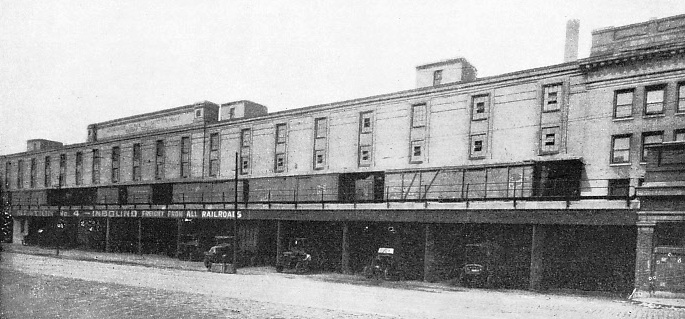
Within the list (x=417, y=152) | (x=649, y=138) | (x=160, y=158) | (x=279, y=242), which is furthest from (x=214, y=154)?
(x=649, y=138)

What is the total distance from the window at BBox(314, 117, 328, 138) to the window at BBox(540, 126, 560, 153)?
1652 cm

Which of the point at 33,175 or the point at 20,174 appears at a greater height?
the point at 33,175

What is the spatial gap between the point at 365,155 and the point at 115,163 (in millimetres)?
29617

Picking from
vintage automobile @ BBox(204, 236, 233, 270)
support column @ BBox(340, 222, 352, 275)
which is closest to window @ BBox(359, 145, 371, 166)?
support column @ BBox(340, 222, 352, 275)

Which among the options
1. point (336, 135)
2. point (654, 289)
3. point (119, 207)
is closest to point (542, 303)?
point (654, 289)

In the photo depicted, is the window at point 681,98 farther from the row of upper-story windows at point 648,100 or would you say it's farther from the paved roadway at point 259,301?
the paved roadway at point 259,301

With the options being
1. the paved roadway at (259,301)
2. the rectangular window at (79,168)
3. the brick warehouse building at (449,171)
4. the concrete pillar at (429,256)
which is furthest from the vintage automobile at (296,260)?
A: the rectangular window at (79,168)

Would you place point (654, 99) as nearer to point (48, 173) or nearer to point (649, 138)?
point (649, 138)

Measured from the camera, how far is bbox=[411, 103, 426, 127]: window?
3497 centimetres

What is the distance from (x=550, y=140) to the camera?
2950 cm

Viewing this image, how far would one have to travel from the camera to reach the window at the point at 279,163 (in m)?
42.2

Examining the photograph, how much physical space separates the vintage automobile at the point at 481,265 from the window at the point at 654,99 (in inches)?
422

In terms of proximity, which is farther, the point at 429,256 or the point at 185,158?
the point at 185,158

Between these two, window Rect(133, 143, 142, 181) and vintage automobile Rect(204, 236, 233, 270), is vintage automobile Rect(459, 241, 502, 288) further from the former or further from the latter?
window Rect(133, 143, 142, 181)
